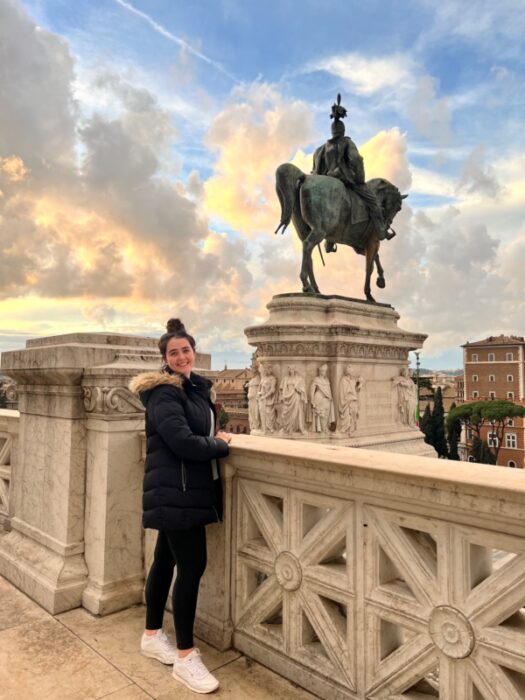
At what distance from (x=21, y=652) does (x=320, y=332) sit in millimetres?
10786

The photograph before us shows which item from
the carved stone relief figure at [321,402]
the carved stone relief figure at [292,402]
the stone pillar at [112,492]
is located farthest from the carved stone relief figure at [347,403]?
the stone pillar at [112,492]

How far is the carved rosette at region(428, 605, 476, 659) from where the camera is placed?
1.95m

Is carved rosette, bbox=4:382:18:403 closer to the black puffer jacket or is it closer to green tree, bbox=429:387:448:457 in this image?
the black puffer jacket

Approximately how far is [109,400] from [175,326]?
78 cm

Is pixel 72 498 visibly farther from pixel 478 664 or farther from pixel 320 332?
pixel 320 332

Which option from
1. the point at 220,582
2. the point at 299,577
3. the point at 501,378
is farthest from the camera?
the point at 501,378

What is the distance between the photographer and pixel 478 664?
6.32 ft

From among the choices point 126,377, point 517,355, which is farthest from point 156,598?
point 517,355

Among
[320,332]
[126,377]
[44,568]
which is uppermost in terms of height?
[320,332]

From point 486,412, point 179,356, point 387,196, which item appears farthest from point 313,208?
point 486,412

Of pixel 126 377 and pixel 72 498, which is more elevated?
pixel 126 377

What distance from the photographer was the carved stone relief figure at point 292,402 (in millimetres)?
12688

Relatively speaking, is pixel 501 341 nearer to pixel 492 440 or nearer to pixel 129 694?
pixel 492 440

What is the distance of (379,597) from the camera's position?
2.29 m
